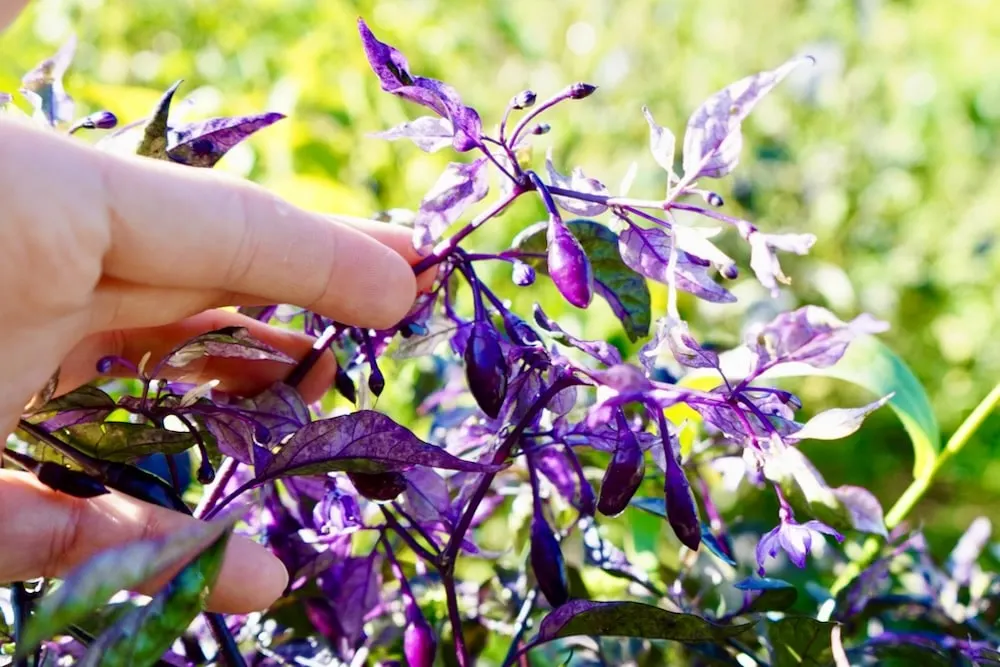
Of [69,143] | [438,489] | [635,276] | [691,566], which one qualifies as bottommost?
[691,566]

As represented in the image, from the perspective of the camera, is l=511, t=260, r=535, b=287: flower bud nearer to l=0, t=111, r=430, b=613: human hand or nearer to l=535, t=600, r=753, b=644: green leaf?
l=0, t=111, r=430, b=613: human hand

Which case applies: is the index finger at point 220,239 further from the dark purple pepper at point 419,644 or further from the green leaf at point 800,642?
the green leaf at point 800,642

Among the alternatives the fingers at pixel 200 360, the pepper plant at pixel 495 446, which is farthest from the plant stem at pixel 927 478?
the fingers at pixel 200 360

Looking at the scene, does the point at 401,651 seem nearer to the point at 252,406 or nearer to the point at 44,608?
the point at 252,406

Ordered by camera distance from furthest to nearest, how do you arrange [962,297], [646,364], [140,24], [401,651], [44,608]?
[140,24] < [962,297] < [401,651] < [646,364] < [44,608]

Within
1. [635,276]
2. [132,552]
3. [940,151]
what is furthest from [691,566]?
[940,151]

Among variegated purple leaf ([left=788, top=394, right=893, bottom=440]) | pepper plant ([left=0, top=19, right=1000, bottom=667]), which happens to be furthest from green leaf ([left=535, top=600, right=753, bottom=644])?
variegated purple leaf ([left=788, top=394, right=893, bottom=440])

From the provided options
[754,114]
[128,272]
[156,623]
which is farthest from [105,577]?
[754,114]
